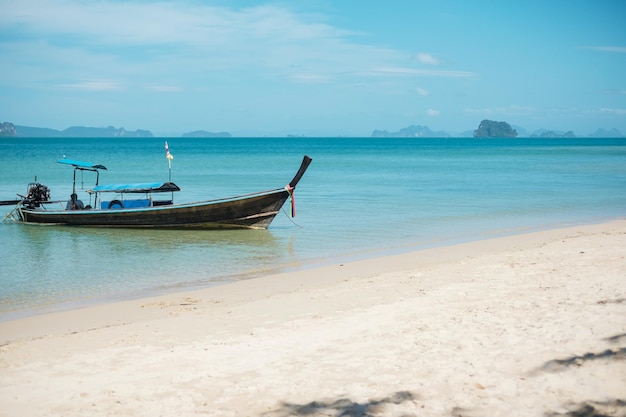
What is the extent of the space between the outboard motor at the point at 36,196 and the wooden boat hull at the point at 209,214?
3758 millimetres

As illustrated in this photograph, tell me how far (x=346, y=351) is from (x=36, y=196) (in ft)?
59.9

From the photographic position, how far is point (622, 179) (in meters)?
36.7

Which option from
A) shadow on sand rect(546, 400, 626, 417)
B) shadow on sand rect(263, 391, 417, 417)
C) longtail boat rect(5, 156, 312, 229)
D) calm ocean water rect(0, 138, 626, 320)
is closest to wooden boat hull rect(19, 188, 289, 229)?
longtail boat rect(5, 156, 312, 229)

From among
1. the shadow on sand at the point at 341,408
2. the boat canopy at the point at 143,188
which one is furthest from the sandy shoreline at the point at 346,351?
the boat canopy at the point at 143,188

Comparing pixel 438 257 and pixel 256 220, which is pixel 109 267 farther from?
pixel 438 257

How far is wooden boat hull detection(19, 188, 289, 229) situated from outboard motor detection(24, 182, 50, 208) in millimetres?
3758

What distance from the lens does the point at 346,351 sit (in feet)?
20.0

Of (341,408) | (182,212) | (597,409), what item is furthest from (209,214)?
(597,409)

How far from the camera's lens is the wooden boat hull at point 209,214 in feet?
57.8

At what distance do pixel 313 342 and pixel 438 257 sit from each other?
21.4 feet

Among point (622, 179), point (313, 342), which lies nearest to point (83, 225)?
point (313, 342)

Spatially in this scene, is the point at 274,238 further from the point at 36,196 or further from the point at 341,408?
the point at 341,408

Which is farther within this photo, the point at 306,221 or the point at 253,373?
the point at 306,221

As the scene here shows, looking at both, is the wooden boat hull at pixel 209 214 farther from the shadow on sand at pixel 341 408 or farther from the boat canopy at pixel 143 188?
the shadow on sand at pixel 341 408
